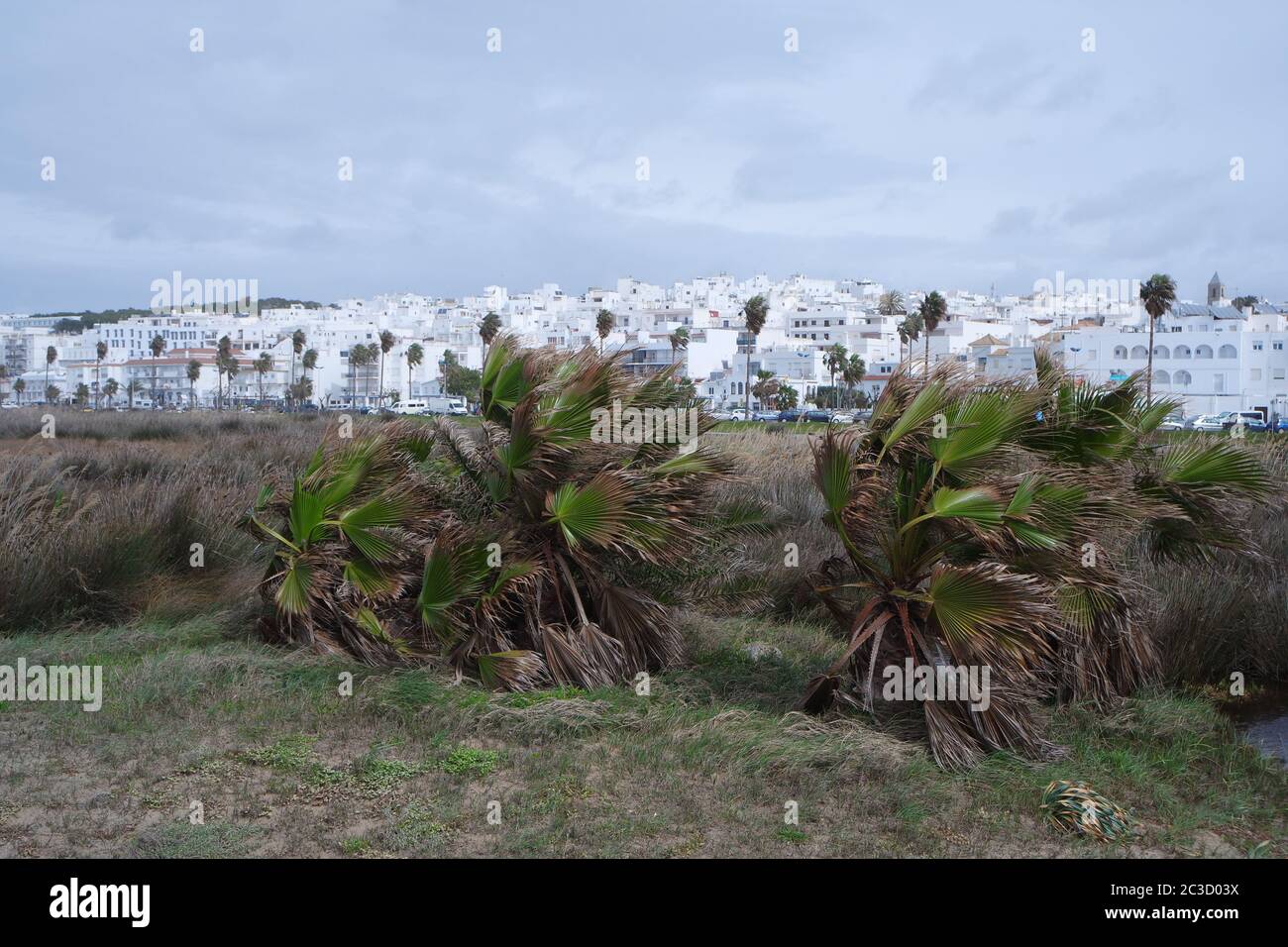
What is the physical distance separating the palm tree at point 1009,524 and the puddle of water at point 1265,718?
3.37ft

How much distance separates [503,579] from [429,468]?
2.03 meters

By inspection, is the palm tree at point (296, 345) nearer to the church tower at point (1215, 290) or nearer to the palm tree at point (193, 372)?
the palm tree at point (193, 372)

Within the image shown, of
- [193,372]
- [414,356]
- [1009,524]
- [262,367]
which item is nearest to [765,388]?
[414,356]

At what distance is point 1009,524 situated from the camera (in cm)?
680

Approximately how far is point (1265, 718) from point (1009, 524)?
3.67 meters

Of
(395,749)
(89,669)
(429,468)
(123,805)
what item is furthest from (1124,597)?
(89,669)

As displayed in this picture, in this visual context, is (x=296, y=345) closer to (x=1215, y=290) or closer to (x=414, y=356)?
(x=414, y=356)

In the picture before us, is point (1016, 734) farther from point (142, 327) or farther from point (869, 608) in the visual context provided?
point (142, 327)

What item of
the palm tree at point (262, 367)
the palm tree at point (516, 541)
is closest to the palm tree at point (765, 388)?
the palm tree at point (262, 367)

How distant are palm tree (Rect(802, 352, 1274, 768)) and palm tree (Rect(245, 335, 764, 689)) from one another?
1429 mm

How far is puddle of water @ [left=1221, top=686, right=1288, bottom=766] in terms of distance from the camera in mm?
7944

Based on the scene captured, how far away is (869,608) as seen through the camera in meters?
7.18

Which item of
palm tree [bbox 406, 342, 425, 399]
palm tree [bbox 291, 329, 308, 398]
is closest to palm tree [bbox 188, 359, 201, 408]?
palm tree [bbox 291, 329, 308, 398]

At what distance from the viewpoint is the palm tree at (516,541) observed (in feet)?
26.2
